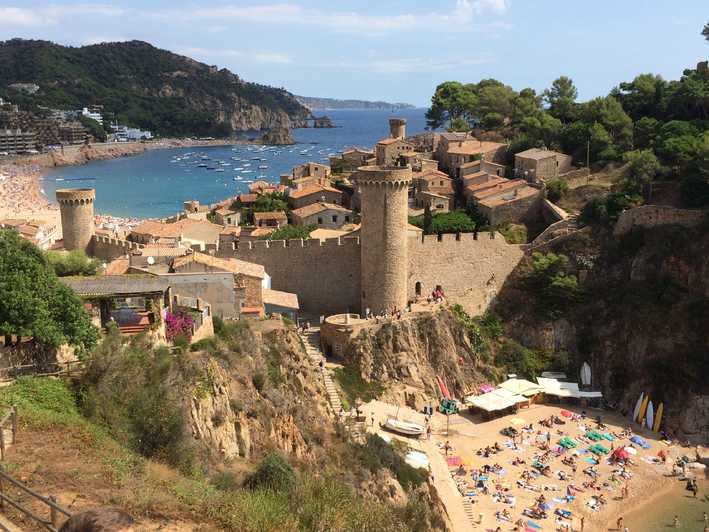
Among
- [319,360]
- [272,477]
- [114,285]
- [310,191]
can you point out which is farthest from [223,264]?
[310,191]

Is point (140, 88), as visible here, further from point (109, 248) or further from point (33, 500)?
point (33, 500)

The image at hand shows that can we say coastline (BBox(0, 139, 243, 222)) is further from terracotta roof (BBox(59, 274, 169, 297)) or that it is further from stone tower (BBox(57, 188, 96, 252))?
terracotta roof (BBox(59, 274, 169, 297))

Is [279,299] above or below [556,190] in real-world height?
below

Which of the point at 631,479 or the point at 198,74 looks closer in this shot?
the point at 631,479

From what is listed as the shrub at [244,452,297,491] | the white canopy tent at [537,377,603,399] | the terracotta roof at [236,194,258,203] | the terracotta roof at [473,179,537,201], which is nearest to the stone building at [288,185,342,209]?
the terracotta roof at [236,194,258,203]

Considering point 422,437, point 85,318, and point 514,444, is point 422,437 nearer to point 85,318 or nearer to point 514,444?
point 514,444

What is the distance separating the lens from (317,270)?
84.4ft

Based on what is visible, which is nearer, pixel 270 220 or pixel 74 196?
pixel 74 196

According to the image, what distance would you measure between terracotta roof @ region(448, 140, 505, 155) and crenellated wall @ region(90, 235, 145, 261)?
74.9 ft

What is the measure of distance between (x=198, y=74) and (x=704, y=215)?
17394 cm

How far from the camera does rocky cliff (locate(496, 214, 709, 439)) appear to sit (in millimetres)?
26422

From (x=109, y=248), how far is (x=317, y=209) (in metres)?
14.6

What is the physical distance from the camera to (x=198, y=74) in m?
186

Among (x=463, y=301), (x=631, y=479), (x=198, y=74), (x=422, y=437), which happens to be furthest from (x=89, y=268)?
(x=198, y=74)
